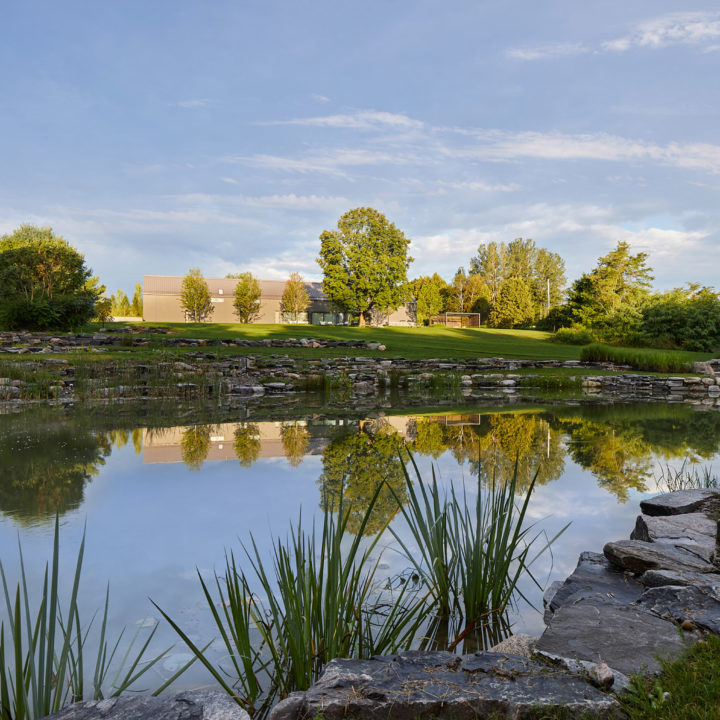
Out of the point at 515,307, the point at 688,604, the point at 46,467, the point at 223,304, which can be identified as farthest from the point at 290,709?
the point at 515,307

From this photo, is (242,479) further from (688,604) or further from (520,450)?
(688,604)

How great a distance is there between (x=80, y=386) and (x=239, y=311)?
1367 inches

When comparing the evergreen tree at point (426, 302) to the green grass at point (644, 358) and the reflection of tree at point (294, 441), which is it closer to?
the green grass at point (644, 358)

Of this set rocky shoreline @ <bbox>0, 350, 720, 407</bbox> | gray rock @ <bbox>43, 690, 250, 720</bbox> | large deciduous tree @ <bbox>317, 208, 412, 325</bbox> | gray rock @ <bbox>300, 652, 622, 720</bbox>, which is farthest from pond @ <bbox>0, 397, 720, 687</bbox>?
large deciduous tree @ <bbox>317, 208, 412, 325</bbox>

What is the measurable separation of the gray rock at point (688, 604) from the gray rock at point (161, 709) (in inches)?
63.6

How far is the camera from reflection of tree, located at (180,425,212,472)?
5221 millimetres

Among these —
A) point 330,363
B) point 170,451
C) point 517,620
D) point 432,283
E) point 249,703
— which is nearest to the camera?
point 249,703

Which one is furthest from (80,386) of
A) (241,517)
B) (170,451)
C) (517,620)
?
(517,620)

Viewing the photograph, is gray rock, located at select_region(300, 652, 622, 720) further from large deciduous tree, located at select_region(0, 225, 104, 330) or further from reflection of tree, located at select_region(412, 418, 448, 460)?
large deciduous tree, located at select_region(0, 225, 104, 330)

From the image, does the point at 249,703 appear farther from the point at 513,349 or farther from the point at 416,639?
the point at 513,349

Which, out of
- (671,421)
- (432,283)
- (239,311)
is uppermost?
(432,283)

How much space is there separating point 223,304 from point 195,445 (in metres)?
42.0

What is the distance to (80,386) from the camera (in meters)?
11.5

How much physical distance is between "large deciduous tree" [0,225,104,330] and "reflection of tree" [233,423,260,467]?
15545 mm
